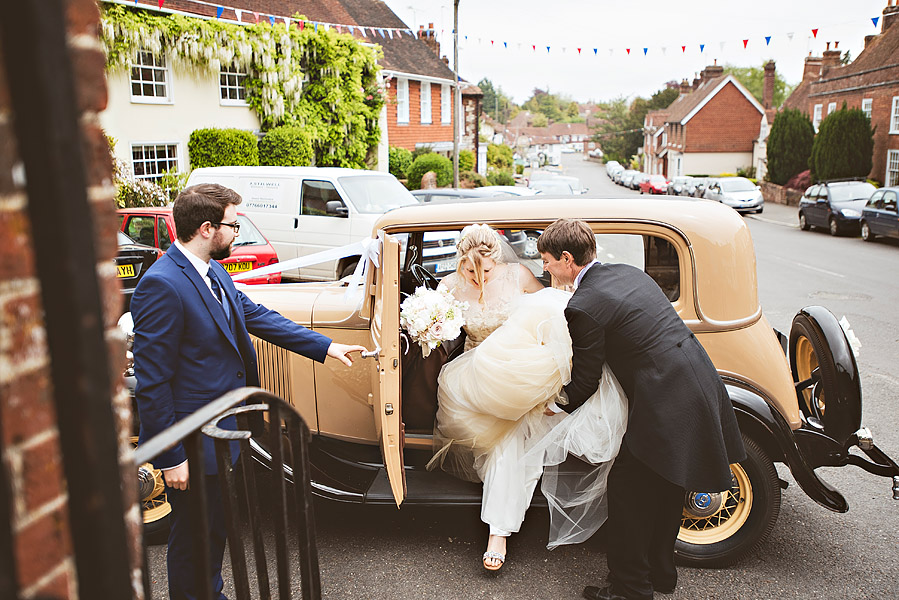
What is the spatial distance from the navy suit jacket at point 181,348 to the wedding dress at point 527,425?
134 centimetres

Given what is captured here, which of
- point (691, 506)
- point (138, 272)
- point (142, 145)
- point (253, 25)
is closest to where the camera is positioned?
point (691, 506)

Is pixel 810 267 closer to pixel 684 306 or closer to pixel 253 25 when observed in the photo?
pixel 684 306

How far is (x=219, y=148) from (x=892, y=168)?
28.3m

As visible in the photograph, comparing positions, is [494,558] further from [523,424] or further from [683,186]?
[683,186]

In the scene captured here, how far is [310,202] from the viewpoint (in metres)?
12.6

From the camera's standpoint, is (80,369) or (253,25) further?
(253,25)

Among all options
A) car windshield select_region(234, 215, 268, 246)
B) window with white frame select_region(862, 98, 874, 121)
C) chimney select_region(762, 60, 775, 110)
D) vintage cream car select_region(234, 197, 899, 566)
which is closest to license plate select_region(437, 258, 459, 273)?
vintage cream car select_region(234, 197, 899, 566)

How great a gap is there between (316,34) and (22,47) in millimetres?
22752

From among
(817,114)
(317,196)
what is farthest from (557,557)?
(817,114)


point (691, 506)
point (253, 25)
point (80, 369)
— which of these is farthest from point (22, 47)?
point (253, 25)

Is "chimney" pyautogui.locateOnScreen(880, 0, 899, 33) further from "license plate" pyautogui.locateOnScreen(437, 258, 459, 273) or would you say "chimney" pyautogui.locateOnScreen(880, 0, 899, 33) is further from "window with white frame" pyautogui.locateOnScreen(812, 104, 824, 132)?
"license plate" pyautogui.locateOnScreen(437, 258, 459, 273)

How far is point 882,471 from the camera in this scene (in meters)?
4.16

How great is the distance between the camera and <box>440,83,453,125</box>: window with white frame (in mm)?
34991

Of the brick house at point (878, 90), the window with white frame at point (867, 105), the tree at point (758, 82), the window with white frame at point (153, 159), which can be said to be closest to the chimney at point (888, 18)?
the brick house at point (878, 90)
